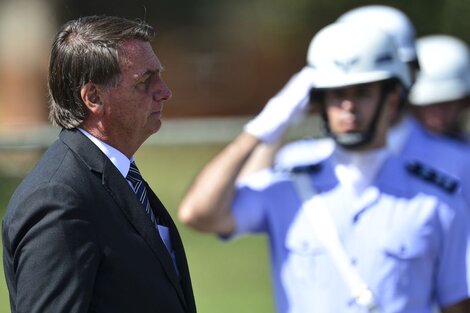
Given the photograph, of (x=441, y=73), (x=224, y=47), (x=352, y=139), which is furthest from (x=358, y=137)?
(x=224, y=47)

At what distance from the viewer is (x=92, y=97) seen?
3109mm

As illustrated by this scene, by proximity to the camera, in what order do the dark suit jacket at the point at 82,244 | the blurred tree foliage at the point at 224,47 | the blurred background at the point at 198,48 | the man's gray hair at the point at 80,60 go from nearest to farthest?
the dark suit jacket at the point at 82,244
the man's gray hair at the point at 80,60
the blurred background at the point at 198,48
the blurred tree foliage at the point at 224,47

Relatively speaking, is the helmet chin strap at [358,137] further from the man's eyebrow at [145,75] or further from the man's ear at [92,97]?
the man's ear at [92,97]

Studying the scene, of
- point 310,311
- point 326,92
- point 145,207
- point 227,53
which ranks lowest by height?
point 227,53

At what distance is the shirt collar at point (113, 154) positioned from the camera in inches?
124

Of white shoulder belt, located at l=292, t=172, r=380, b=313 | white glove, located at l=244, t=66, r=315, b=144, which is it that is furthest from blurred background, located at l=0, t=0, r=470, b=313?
white shoulder belt, located at l=292, t=172, r=380, b=313

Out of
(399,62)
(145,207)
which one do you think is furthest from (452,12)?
(145,207)

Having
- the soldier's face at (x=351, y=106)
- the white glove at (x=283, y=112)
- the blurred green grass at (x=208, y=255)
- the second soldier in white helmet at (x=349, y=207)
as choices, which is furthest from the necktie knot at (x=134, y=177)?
the blurred green grass at (x=208, y=255)

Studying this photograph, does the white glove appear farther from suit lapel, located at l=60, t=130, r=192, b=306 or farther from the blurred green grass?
the blurred green grass

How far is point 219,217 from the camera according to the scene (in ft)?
15.1

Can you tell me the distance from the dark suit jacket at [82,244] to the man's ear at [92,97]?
8cm

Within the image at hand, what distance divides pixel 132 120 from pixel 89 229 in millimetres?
321

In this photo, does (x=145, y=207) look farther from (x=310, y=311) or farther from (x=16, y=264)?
(x=310, y=311)

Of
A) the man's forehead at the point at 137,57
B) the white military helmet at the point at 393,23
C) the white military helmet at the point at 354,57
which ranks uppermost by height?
the man's forehead at the point at 137,57
